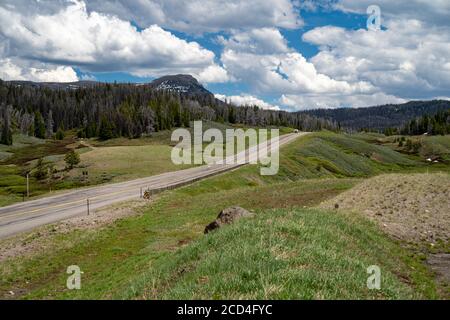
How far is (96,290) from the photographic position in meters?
19.7

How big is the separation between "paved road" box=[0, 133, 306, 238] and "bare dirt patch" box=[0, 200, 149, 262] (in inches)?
147

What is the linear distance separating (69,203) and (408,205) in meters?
38.6

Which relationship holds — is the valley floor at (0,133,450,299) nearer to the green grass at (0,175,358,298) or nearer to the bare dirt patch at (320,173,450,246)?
the green grass at (0,175,358,298)

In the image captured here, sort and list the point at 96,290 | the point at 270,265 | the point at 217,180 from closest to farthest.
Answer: the point at 270,265 < the point at 96,290 < the point at 217,180

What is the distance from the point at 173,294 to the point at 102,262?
16991 millimetres

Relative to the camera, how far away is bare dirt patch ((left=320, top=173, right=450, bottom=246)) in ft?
87.3

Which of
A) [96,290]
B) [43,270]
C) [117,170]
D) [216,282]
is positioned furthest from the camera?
[117,170]

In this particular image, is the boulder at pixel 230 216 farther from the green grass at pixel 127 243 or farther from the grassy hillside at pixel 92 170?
the grassy hillside at pixel 92 170

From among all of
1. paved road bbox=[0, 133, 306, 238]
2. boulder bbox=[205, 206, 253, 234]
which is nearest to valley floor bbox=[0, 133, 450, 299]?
boulder bbox=[205, 206, 253, 234]

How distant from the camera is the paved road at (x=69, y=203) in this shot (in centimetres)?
4191

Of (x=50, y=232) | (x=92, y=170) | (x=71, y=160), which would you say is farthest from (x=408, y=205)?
(x=71, y=160)

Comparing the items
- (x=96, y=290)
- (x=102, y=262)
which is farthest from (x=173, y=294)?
(x=102, y=262)

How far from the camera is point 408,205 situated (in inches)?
1246
